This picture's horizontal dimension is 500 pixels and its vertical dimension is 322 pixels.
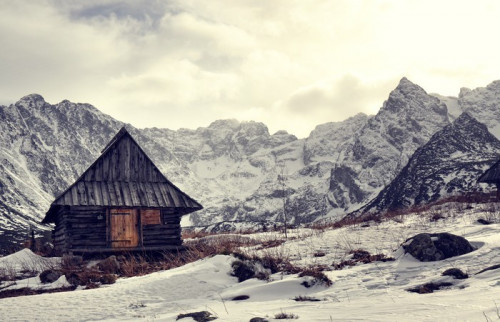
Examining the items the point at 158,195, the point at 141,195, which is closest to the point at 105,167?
the point at 141,195

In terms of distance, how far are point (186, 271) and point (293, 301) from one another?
4.06 m

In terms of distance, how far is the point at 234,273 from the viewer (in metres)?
13.7

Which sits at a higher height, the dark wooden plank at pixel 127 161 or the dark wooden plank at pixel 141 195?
the dark wooden plank at pixel 127 161

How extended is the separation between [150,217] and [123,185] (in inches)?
85.5

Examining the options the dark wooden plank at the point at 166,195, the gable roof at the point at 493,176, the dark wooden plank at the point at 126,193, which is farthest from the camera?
the gable roof at the point at 493,176

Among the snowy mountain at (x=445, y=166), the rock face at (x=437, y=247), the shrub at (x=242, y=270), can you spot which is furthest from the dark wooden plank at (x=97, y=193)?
the snowy mountain at (x=445, y=166)

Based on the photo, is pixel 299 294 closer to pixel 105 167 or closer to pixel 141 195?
pixel 141 195

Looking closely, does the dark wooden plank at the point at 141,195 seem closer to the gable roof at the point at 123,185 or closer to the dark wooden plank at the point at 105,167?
the gable roof at the point at 123,185

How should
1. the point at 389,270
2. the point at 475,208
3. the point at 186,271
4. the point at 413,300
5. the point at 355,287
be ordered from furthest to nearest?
the point at 475,208 < the point at 186,271 < the point at 389,270 < the point at 355,287 < the point at 413,300

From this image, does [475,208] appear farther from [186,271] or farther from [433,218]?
[186,271]

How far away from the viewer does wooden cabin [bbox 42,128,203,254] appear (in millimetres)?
24438

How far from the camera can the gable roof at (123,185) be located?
972 inches

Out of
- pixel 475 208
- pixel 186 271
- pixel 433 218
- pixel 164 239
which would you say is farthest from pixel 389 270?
pixel 164 239

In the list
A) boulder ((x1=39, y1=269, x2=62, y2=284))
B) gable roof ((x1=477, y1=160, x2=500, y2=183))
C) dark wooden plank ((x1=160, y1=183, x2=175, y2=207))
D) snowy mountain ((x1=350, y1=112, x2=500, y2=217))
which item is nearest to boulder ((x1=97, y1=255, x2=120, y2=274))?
boulder ((x1=39, y1=269, x2=62, y2=284))
